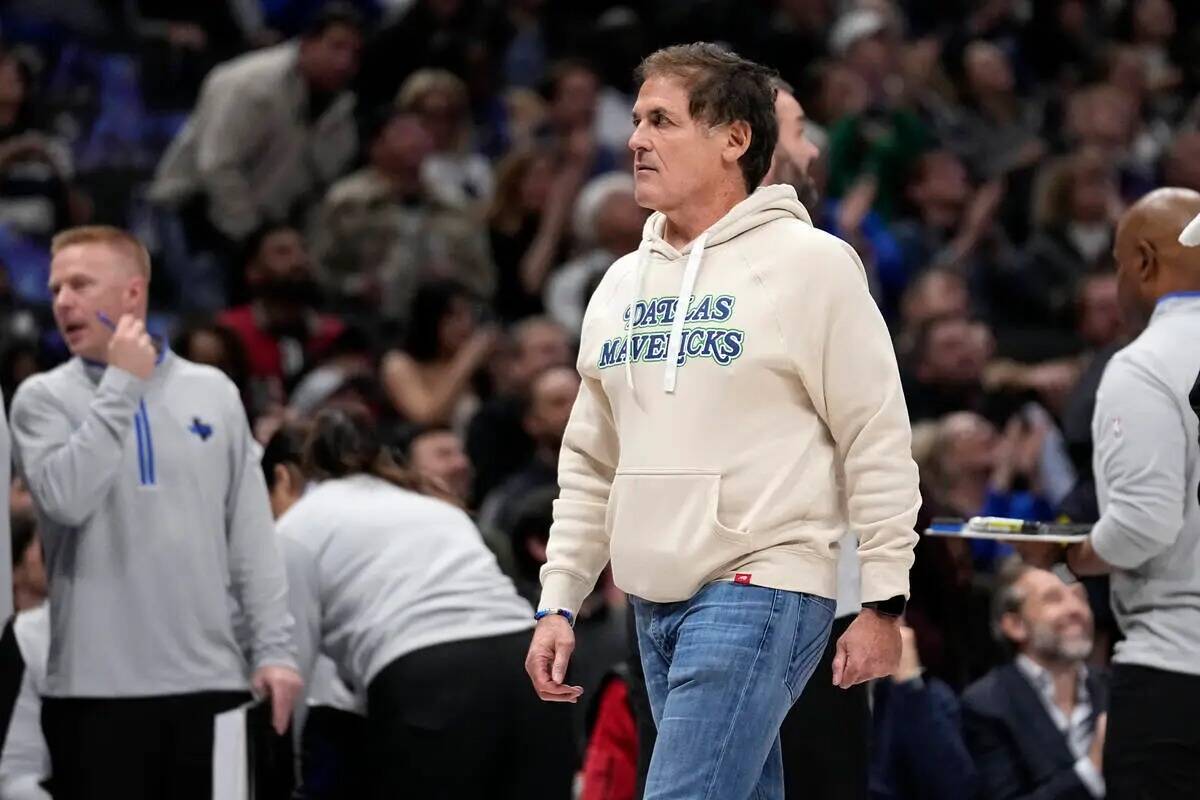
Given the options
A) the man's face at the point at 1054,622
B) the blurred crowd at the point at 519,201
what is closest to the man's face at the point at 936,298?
the blurred crowd at the point at 519,201

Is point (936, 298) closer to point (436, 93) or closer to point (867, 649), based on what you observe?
point (436, 93)

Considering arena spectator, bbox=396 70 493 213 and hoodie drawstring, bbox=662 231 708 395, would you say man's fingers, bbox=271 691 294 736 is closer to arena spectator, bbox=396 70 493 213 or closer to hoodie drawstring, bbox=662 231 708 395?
hoodie drawstring, bbox=662 231 708 395

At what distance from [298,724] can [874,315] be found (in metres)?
2.37

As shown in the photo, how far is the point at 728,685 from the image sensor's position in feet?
11.4

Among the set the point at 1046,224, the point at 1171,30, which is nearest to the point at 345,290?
the point at 1046,224

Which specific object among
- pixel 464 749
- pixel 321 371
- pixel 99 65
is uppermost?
pixel 99 65

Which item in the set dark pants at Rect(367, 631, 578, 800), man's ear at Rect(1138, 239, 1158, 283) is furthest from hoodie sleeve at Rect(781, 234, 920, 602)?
dark pants at Rect(367, 631, 578, 800)

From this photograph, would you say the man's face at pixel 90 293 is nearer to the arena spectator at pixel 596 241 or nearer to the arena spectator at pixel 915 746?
the arena spectator at pixel 915 746

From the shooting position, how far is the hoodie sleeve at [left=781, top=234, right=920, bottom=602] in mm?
3518

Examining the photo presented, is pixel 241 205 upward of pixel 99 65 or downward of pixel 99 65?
downward

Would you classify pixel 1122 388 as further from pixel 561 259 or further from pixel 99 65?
pixel 99 65

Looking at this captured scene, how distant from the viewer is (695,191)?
3.72 metres

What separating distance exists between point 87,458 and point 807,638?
1.90 m

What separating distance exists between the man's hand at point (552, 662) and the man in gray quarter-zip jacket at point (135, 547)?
143 centimetres
